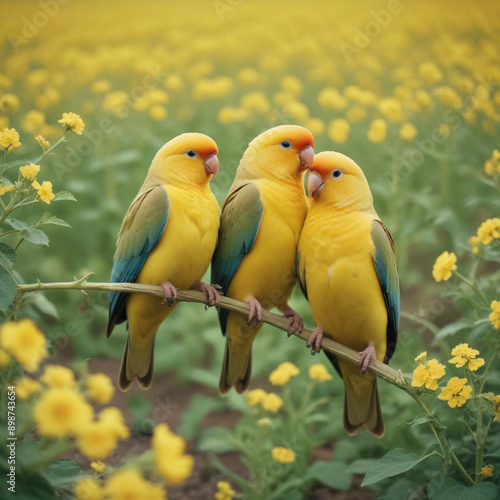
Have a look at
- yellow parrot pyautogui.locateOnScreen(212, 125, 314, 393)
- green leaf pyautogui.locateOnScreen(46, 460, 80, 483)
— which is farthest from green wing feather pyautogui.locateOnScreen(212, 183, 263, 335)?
green leaf pyautogui.locateOnScreen(46, 460, 80, 483)

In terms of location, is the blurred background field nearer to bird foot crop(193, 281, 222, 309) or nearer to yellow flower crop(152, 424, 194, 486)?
bird foot crop(193, 281, 222, 309)

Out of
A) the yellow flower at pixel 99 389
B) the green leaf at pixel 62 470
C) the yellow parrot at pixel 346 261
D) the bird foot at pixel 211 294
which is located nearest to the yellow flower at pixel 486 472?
the yellow parrot at pixel 346 261

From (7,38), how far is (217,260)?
404 cm

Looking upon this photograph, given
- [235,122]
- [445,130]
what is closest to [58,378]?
[445,130]

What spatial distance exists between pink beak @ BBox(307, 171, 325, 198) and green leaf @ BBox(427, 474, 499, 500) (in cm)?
117

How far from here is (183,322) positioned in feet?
13.7

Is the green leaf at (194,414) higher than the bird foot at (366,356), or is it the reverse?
the bird foot at (366,356)

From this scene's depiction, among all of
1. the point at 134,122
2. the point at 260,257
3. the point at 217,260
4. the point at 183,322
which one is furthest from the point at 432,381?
the point at 134,122

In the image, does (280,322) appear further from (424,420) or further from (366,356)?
(424,420)

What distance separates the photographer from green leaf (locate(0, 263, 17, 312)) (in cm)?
184

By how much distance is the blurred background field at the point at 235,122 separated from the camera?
13.2 feet

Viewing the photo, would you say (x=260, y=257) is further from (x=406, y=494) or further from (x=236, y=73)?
(x=236, y=73)

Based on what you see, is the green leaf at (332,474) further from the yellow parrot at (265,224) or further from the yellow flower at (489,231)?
the yellow flower at (489,231)

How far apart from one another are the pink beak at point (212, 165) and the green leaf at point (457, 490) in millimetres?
1437
